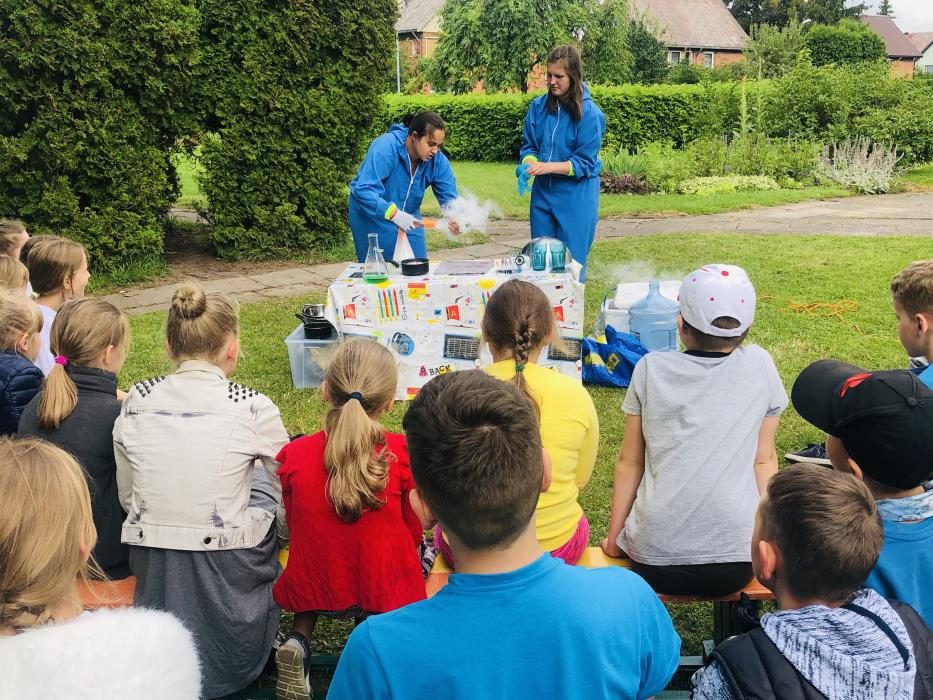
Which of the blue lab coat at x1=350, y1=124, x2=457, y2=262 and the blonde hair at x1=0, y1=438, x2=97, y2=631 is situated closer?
the blonde hair at x1=0, y1=438, x2=97, y2=631

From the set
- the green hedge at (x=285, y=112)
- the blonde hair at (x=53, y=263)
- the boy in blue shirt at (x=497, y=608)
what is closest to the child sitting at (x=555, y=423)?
the boy in blue shirt at (x=497, y=608)

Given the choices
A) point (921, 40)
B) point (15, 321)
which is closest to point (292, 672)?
point (15, 321)

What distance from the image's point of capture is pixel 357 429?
2.42m

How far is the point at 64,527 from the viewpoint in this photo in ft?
5.06

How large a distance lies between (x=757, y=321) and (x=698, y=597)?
426cm

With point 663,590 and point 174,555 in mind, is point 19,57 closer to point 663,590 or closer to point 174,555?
point 174,555

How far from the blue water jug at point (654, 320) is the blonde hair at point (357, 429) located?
3.21 meters

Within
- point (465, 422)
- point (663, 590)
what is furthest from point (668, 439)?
point (465, 422)

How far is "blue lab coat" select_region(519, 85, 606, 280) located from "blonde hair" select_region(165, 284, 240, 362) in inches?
155

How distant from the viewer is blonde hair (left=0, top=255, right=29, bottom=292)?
152 inches

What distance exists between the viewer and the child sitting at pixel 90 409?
8.95 feet

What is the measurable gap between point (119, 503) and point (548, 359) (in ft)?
9.80

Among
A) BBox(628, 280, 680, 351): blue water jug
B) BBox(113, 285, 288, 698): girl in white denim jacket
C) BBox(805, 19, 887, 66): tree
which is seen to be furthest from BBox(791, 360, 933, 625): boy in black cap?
BBox(805, 19, 887, 66): tree

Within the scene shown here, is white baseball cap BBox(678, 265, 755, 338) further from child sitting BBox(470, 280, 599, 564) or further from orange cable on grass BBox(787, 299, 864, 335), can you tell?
orange cable on grass BBox(787, 299, 864, 335)
